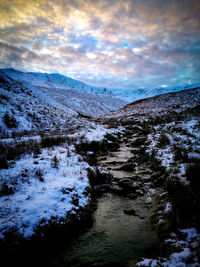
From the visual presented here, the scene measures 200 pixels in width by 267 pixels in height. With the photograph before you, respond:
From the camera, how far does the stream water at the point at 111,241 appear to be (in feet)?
10.8

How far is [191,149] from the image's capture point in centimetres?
781

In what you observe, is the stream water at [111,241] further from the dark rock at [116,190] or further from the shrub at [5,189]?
the shrub at [5,189]

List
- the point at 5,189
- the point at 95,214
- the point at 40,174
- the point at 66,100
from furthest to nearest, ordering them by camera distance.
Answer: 1. the point at 66,100
2. the point at 40,174
3. the point at 95,214
4. the point at 5,189

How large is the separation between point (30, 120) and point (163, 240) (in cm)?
1673

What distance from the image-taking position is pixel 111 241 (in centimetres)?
383

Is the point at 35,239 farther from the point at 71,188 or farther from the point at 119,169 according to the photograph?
the point at 119,169

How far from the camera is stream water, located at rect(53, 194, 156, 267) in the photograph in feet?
10.8

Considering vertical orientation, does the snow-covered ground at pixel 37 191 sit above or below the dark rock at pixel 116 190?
above

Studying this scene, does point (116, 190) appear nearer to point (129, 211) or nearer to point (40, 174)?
point (129, 211)

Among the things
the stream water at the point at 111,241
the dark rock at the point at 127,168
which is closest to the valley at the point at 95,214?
the stream water at the point at 111,241

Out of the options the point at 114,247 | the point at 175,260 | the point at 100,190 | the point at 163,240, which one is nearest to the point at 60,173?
the point at 100,190

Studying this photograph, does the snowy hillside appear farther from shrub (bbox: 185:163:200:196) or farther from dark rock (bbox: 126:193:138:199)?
shrub (bbox: 185:163:200:196)

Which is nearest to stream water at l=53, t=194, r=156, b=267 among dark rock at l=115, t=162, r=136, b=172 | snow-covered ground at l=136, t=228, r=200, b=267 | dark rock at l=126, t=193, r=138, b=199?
snow-covered ground at l=136, t=228, r=200, b=267

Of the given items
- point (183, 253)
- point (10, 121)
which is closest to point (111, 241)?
point (183, 253)
